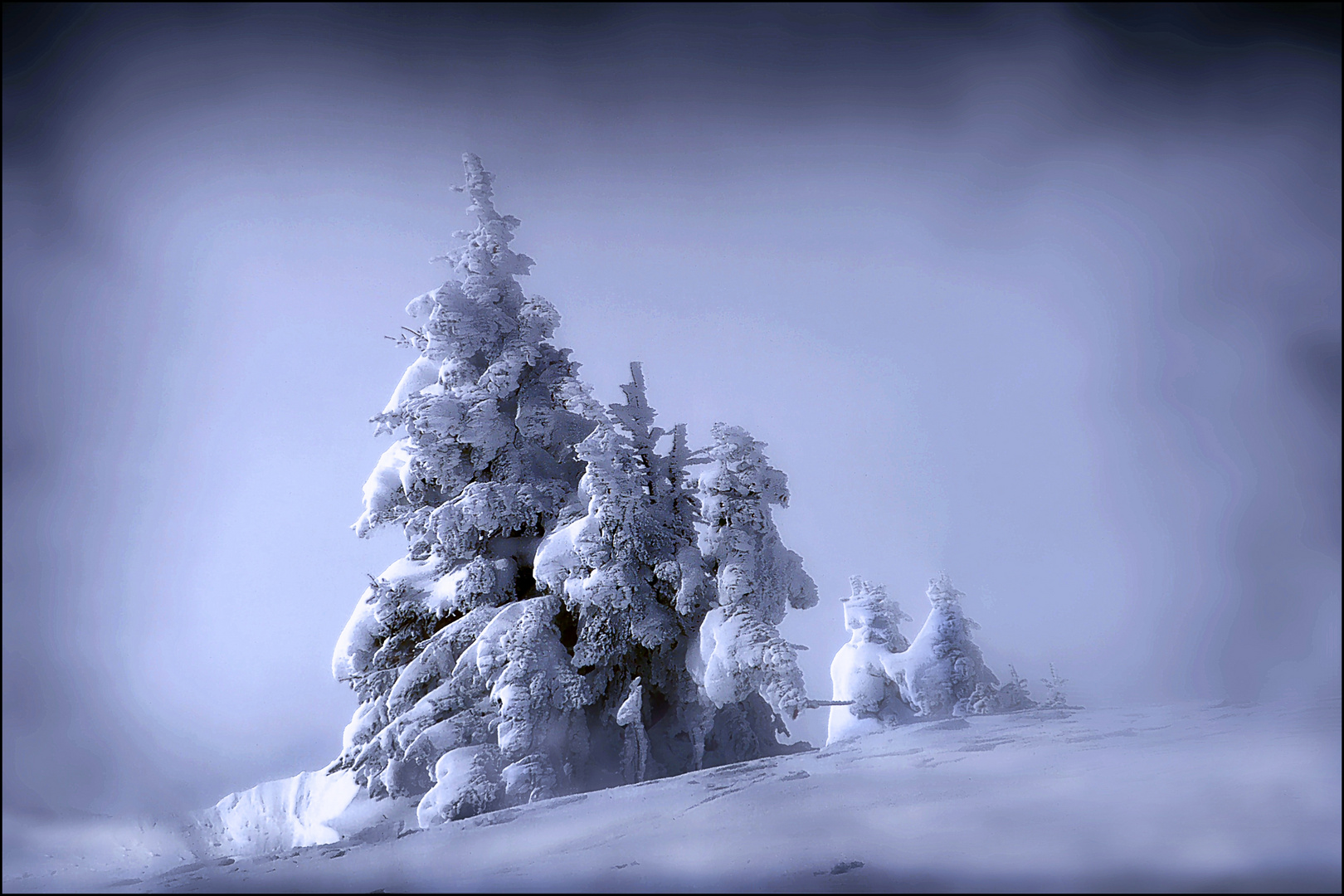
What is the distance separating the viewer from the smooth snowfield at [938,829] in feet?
15.0

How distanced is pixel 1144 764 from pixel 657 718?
7925mm

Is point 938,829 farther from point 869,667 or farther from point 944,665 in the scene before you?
point 869,667

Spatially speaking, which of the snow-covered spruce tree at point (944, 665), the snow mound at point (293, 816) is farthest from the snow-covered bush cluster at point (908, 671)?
the snow mound at point (293, 816)

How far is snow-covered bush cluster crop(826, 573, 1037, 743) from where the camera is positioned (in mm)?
13156

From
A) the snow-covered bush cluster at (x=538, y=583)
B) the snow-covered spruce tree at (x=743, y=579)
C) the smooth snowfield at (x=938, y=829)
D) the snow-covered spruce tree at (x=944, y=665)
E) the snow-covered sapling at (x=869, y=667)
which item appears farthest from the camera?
the snow-covered sapling at (x=869, y=667)

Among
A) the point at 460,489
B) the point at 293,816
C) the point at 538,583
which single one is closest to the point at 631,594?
the point at 538,583

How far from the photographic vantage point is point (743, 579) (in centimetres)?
1094

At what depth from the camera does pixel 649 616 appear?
11836 millimetres

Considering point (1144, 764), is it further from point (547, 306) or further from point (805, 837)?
point (547, 306)

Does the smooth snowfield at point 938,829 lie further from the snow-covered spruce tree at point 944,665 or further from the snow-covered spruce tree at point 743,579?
the snow-covered spruce tree at point 944,665

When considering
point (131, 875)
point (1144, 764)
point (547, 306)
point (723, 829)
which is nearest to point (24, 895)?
point (131, 875)

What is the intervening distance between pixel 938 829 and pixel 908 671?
8.49m

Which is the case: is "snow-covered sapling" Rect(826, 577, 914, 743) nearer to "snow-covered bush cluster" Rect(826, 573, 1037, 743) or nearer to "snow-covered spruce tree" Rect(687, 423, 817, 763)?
"snow-covered bush cluster" Rect(826, 573, 1037, 743)

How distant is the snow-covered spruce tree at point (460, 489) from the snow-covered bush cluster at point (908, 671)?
6.12 meters
